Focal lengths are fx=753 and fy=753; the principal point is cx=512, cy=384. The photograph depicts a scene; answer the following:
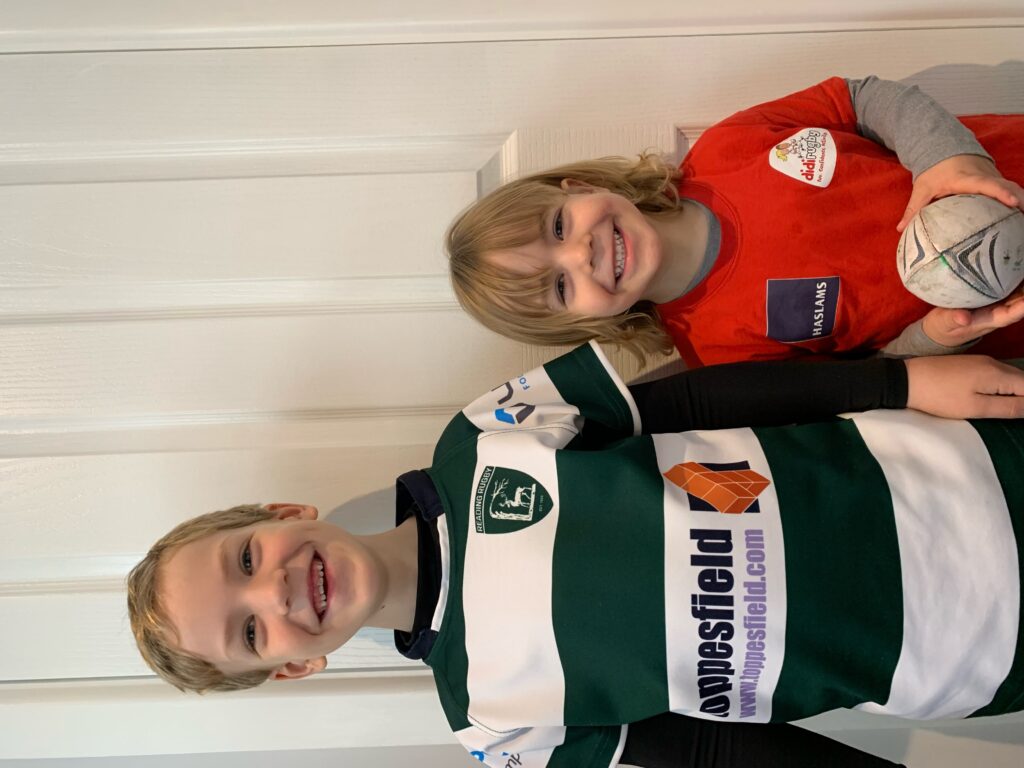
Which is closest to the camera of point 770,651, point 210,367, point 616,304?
point 770,651

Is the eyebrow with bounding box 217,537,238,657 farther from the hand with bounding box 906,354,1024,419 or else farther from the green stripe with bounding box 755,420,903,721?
the hand with bounding box 906,354,1024,419

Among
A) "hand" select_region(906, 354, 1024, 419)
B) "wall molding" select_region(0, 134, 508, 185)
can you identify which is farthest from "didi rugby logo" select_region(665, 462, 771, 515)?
"wall molding" select_region(0, 134, 508, 185)

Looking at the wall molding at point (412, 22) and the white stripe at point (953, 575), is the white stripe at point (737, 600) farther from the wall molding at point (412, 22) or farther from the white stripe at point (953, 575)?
the wall molding at point (412, 22)

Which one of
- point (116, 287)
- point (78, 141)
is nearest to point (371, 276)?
point (116, 287)

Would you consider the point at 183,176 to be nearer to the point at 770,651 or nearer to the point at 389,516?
the point at 389,516

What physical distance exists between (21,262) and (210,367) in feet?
1.09

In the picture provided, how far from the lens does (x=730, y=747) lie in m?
0.88

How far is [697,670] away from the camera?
0.85 m

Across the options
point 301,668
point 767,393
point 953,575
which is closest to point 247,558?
point 301,668

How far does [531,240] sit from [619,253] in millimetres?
115

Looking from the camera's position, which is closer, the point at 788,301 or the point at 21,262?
the point at 788,301

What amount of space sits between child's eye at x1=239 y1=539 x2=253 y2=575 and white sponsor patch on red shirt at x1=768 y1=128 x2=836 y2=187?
828 millimetres

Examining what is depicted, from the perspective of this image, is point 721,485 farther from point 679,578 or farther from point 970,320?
point 970,320

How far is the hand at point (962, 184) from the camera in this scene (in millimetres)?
786
